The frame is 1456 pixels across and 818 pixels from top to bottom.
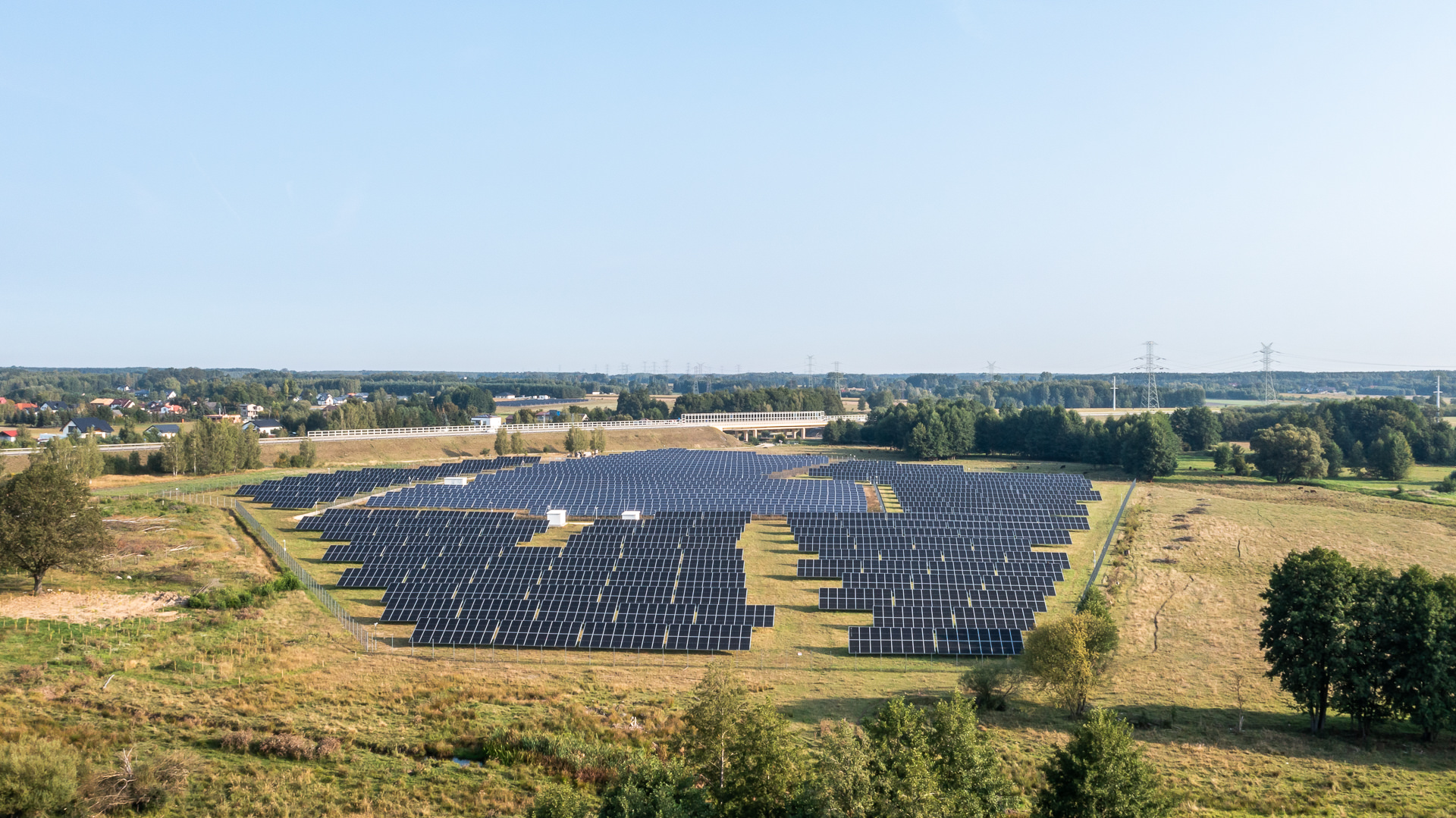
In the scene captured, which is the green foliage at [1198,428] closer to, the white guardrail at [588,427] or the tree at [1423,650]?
the white guardrail at [588,427]

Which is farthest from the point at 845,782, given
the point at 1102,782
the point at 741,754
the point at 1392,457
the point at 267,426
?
the point at 267,426

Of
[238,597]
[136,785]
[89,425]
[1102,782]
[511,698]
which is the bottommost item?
[511,698]

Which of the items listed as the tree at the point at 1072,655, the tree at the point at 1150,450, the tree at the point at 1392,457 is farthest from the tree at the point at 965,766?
the tree at the point at 1392,457

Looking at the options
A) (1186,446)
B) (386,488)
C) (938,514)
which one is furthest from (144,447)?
(1186,446)

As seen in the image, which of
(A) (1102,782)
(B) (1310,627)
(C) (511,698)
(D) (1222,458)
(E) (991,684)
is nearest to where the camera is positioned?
(A) (1102,782)

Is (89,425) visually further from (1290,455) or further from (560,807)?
(1290,455)

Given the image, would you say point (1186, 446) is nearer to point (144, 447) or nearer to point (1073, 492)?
point (1073, 492)

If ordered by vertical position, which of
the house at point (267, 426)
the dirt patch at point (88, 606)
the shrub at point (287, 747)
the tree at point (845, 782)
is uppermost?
the house at point (267, 426)
